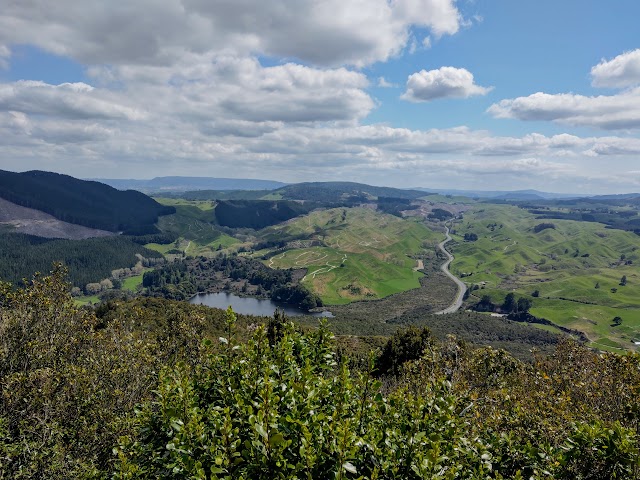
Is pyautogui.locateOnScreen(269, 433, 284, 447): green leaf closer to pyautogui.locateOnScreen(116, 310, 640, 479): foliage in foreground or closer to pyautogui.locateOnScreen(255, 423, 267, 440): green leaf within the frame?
pyautogui.locateOnScreen(116, 310, 640, 479): foliage in foreground

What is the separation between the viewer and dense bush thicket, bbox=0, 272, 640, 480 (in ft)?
25.1

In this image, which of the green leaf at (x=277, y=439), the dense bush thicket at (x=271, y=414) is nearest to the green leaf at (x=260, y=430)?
the dense bush thicket at (x=271, y=414)

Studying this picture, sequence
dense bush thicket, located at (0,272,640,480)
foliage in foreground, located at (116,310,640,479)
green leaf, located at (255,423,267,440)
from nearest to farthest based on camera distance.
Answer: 1. green leaf, located at (255,423,267,440)
2. foliage in foreground, located at (116,310,640,479)
3. dense bush thicket, located at (0,272,640,480)

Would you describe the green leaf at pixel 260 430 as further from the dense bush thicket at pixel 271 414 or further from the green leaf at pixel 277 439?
the green leaf at pixel 277 439

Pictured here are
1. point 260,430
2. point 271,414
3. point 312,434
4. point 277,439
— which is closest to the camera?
point 277,439

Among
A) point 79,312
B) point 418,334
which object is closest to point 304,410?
point 79,312

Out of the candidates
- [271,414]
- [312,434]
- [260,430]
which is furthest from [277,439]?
[312,434]

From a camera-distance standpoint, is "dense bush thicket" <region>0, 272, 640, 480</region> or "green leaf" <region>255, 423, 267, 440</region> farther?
"dense bush thicket" <region>0, 272, 640, 480</region>

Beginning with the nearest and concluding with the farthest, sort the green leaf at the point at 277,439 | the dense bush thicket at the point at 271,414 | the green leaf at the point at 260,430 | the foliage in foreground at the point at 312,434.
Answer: the green leaf at the point at 277,439 → the green leaf at the point at 260,430 → the foliage in foreground at the point at 312,434 → the dense bush thicket at the point at 271,414

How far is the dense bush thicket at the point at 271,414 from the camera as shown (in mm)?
7648

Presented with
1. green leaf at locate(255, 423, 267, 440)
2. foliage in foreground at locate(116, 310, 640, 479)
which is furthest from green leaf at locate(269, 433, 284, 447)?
green leaf at locate(255, 423, 267, 440)

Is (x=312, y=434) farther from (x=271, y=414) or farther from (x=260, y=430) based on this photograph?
(x=260, y=430)

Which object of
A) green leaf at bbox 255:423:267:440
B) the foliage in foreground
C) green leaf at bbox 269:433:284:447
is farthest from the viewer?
the foliage in foreground

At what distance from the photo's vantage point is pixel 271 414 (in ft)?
24.8
